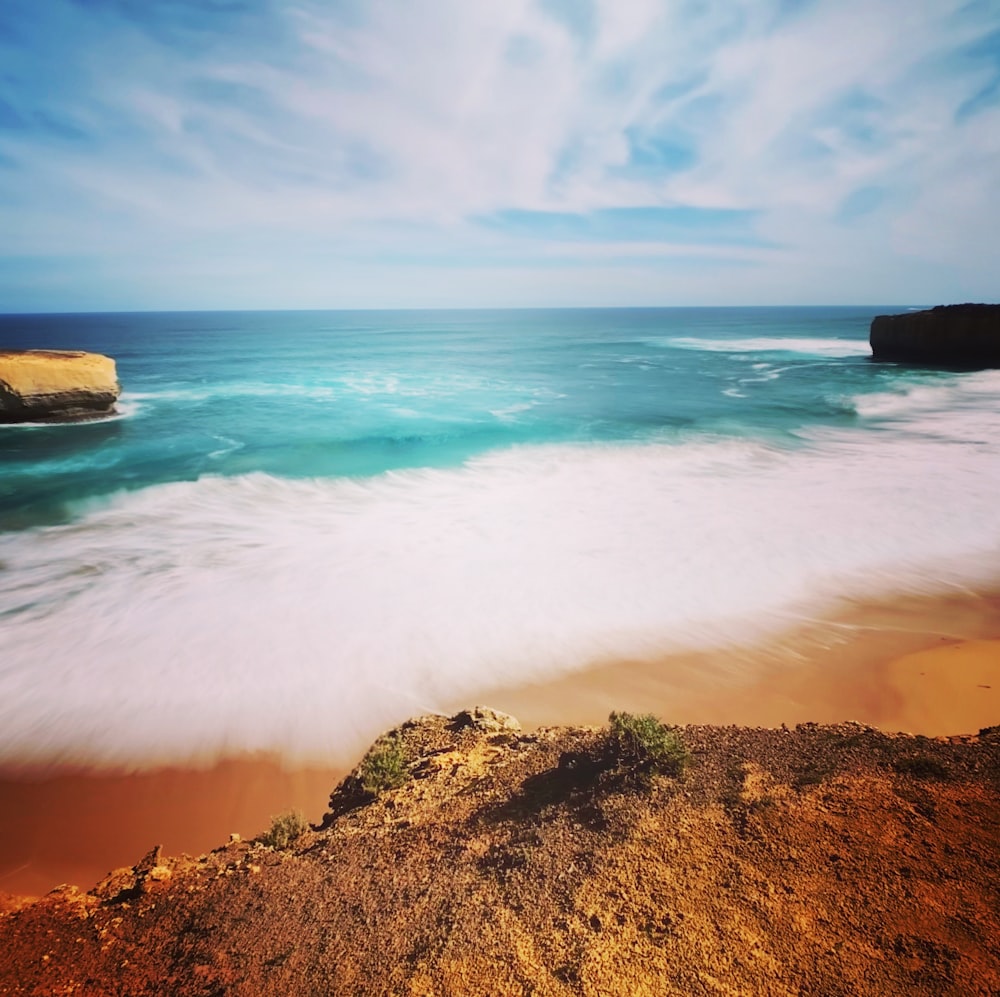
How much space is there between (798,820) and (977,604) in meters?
8.63

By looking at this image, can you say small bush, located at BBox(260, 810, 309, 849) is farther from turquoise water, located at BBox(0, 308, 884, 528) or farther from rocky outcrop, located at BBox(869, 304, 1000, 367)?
rocky outcrop, located at BBox(869, 304, 1000, 367)

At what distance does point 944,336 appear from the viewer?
4000cm

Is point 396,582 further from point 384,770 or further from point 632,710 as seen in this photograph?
point 384,770

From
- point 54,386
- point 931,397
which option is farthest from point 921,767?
point 931,397

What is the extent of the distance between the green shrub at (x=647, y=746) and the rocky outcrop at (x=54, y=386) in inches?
1107

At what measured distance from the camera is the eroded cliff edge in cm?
299

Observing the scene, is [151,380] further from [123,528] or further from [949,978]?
[949,978]

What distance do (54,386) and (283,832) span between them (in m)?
27.0

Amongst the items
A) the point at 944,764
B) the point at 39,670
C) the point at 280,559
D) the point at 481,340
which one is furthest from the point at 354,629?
the point at 481,340

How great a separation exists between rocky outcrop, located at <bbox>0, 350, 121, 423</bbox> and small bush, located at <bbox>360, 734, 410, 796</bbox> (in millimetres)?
26189

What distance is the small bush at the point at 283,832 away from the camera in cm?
433

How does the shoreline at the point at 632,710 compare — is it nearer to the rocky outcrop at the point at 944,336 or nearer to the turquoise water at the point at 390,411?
the turquoise water at the point at 390,411

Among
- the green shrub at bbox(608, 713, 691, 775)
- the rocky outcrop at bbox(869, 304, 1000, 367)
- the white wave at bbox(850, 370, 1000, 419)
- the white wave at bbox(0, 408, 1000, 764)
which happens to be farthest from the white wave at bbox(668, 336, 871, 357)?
the green shrub at bbox(608, 713, 691, 775)

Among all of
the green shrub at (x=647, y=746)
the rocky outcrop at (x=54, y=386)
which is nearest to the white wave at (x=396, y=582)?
the green shrub at (x=647, y=746)
